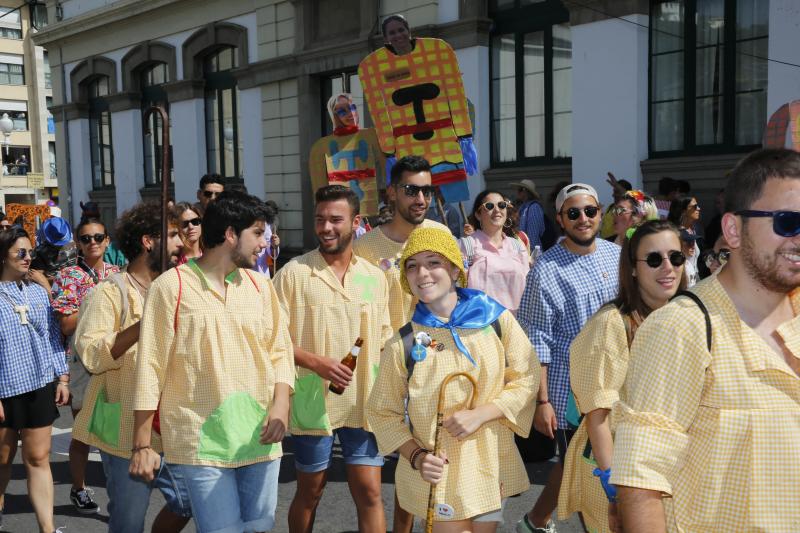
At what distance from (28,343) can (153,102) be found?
53.0 feet

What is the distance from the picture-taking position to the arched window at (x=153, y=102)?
19234mm

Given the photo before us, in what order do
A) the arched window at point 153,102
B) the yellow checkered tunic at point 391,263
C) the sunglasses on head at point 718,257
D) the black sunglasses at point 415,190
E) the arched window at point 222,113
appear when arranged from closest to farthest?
the yellow checkered tunic at point 391,263, the black sunglasses at point 415,190, the sunglasses on head at point 718,257, the arched window at point 222,113, the arched window at point 153,102

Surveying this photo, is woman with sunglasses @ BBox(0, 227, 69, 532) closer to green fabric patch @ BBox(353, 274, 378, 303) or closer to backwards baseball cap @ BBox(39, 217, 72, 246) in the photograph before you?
backwards baseball cap @ BBox(39, 217, 72, 246)

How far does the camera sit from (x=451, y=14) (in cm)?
1267

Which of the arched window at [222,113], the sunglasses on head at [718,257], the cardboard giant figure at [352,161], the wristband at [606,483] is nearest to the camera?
the wristband at [606,483]

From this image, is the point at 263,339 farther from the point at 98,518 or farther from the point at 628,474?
the point at 98,518

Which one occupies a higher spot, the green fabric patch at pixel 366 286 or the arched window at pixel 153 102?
the arched window at pixel 153 102

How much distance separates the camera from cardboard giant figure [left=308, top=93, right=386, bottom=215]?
7.33 metres

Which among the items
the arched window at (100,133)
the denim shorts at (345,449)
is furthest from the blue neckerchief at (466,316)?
the arched window at (100,133)

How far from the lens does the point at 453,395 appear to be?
3.17 m

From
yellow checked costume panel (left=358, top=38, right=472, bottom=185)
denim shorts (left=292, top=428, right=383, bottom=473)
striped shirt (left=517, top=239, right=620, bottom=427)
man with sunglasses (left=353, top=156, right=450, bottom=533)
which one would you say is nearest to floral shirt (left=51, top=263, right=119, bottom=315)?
man with sunglasses (left=353, top=156, right=450, bottom=533)

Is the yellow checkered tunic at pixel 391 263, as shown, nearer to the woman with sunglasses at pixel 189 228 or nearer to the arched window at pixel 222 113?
the woman with sunglasses at pixel 189 228

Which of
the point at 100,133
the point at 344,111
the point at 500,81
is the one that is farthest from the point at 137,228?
the point at 100,133

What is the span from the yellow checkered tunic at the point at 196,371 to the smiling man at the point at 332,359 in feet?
2.11
